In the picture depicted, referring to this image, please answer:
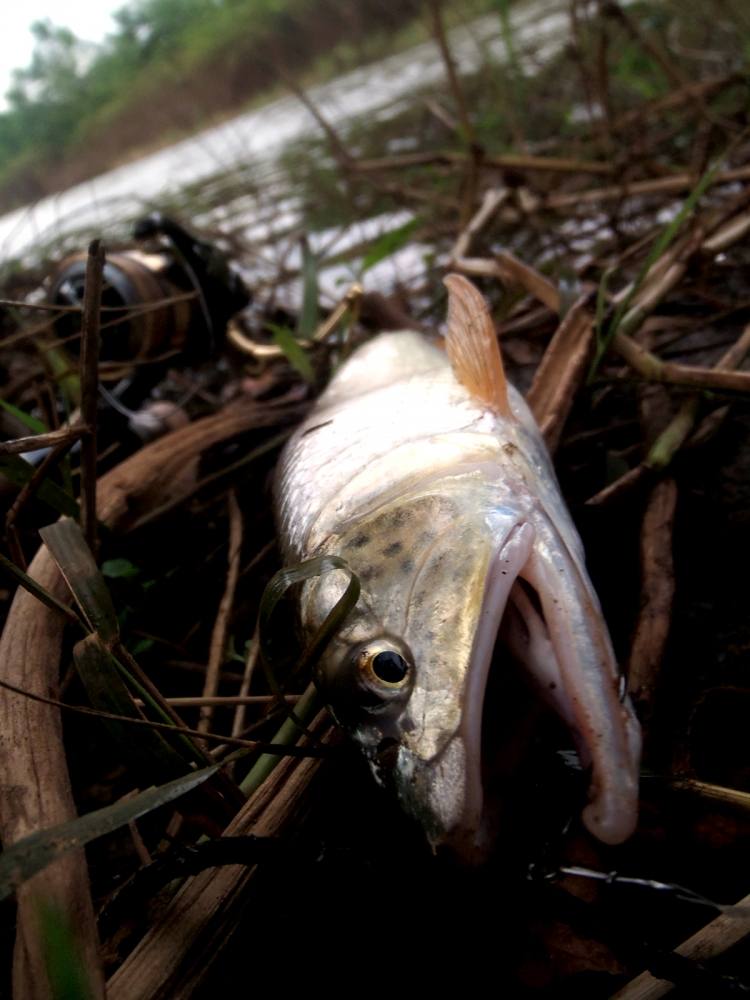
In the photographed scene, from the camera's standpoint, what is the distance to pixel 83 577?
1314mm

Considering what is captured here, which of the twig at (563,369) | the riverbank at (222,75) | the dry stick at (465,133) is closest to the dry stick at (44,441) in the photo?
the twig at (563,369)

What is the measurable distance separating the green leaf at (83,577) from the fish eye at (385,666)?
1.51 feet

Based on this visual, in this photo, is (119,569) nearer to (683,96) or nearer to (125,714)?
(125,714)

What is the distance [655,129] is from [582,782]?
5560mm

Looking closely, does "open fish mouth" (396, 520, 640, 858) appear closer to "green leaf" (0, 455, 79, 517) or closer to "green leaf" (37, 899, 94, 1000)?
"green leaf" (37, 899, 94, 1000)

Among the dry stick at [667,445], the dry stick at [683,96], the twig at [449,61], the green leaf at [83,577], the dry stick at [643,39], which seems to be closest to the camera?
the green leaf at [83,577]

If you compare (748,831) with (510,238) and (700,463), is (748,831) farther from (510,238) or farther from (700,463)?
(510,238)

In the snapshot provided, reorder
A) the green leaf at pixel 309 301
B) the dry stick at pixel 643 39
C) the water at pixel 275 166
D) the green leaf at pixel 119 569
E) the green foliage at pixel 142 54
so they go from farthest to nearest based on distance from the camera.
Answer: the green foliage at pixel 142 54 → the water at pixel 275 166 → the dry stick at pixel 643 39 → the green leaf at pixel 309 301 → the green leaf at pixel 119 569

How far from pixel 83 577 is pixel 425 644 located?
68 cm

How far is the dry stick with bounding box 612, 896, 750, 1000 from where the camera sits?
35.4 inches

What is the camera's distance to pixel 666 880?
1.07 meters

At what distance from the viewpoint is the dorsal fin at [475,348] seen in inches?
64.8

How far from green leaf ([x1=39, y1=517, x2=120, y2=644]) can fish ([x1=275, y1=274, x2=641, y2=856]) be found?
0.35m

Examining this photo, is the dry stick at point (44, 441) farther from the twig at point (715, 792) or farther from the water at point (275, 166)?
the water at point (275, 166)
